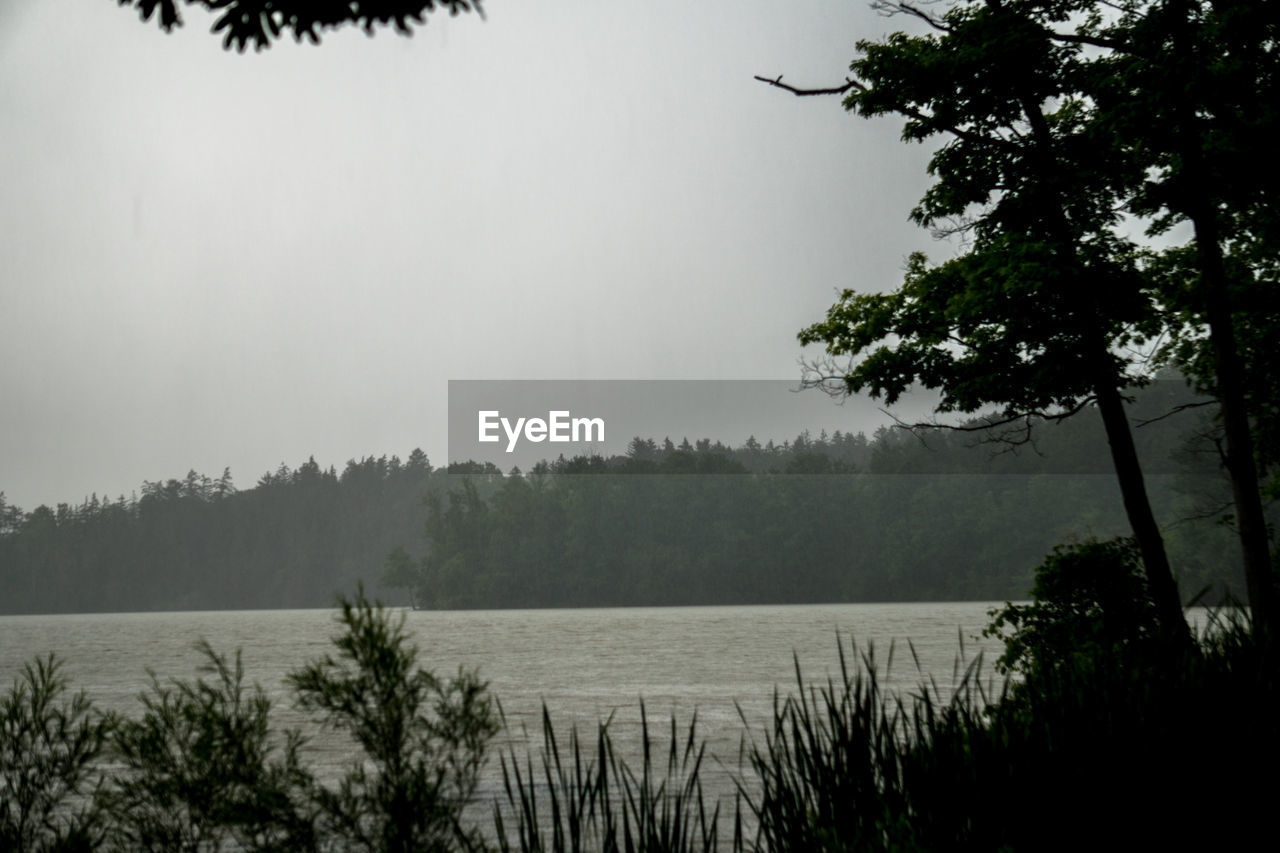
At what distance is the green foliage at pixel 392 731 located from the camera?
142 inches

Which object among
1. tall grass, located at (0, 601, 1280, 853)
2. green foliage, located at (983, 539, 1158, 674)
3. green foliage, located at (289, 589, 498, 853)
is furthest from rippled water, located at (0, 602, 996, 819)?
green foliage, located at (983, 539, 1158, 674)

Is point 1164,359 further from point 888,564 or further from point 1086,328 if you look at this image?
point 888,564

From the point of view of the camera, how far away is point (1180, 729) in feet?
16.6

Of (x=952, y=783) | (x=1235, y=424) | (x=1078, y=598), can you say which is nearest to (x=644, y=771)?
(x=952, y=783)

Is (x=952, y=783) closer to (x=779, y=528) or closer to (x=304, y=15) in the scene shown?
(x=304, y=15)

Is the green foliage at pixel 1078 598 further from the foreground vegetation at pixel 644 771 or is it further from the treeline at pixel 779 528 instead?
the treeline at pixel 779 528

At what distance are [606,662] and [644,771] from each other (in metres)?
46.3

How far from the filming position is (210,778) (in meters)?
4.03

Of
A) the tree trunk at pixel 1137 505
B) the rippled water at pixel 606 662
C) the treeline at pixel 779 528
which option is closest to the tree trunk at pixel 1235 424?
→ the tree trunk at pixel 1137 505

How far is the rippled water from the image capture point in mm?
24552

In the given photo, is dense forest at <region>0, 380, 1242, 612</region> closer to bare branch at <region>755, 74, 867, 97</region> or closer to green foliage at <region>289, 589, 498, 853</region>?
bare branch at <region>755, 74, 867, 97</region>

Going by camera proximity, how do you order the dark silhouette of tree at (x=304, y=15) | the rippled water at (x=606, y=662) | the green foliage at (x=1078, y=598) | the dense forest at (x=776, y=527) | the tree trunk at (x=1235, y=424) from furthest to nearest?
the dense forest at (x=776, y=527) < the rippled water at (x=606, y=662) < the green foliage at (x=1078, y=598) < the tree trunk at (x=1235, y=424) < the dark silhouette of tree at (x=304, y=15)

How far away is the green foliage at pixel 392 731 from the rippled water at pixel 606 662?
28 cm

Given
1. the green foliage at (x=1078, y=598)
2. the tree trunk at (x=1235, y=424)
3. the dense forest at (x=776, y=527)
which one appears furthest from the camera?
the dense forest at (x=776, y=527)
